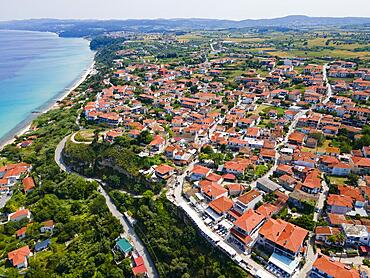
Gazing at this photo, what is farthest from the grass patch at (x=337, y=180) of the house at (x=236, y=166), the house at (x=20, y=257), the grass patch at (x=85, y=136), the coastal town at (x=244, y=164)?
the grass patch at (x=85, y=136)

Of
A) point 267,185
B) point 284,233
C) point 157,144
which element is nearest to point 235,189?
point 267,185

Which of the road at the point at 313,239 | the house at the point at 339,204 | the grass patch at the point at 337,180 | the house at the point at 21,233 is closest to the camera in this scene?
the road at the point at 313,239

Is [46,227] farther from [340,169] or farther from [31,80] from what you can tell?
[31,80]

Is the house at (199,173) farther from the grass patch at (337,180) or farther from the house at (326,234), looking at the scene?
the grass patch at (337,180)

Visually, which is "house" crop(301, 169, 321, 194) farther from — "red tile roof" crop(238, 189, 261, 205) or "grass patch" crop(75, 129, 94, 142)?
Result: "grass patch" crop(75, 129, 94, 142)

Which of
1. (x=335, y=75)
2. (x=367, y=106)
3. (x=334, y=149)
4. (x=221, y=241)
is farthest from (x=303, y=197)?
(x=335, y=75)

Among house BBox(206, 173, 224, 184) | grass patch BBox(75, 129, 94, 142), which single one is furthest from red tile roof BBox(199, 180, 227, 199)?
grass patch BBox(75, 129, 94, 142)

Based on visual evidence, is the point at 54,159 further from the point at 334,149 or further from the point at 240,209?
the point at 334,149
